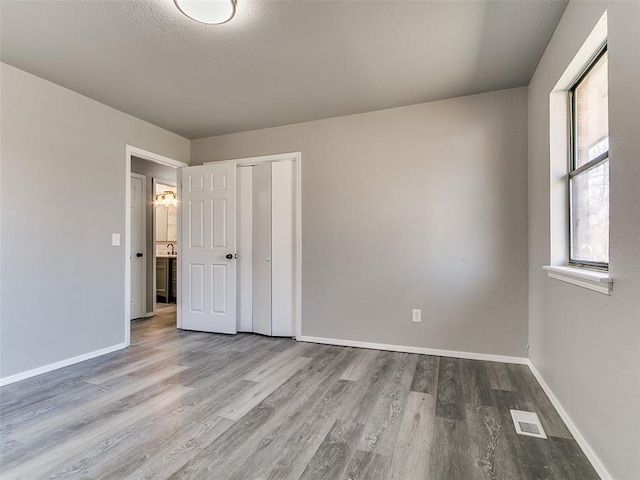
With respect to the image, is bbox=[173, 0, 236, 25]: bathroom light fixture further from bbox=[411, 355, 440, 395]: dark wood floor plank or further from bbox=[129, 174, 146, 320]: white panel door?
bbox=[129, 174, 146, 320]: white panel door

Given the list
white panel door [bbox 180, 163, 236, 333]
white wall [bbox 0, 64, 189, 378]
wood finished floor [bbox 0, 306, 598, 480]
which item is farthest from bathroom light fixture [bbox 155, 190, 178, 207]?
wood finished floor [bbox 0, 306, 598, 480]

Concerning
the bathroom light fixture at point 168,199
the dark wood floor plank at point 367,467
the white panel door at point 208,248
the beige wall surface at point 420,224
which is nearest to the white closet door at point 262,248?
the white panel door at point 208,248

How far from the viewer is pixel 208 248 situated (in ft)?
→ 13.0

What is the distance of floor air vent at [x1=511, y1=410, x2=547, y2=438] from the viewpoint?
179 cm

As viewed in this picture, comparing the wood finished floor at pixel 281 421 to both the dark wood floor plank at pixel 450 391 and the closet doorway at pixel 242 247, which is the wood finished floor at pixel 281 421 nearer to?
the dark wood floor plank at pixel 450 391

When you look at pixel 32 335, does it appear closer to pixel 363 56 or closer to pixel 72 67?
pixel 72 67

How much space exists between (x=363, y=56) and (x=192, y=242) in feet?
9.52

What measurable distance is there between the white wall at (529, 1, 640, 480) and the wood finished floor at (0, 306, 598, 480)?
228mm

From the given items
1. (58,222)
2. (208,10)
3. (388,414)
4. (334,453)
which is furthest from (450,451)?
(58,222)

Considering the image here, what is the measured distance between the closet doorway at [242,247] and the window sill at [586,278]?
2.38 m

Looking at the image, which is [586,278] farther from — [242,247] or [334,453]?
[242,247]

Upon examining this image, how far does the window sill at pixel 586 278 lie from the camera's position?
4.67ft

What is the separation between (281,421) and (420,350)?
170cm

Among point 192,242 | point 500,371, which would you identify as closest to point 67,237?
point 192,242
